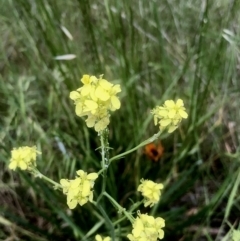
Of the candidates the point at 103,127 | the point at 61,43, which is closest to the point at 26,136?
the point at 61,43

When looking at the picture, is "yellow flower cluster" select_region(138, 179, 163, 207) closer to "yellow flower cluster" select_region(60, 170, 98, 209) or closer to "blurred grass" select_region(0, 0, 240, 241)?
"yellow flower cluster" select_region(60, 170, 98, 209)

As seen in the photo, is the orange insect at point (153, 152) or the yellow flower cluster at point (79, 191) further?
the orange insect at point (153, 152)

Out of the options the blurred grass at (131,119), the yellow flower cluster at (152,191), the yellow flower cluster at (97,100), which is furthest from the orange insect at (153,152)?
the yellow flower cluster at (97,100)

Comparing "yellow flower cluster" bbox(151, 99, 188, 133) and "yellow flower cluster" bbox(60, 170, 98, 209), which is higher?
"yellow flower cluster" bbox(151, 99, 188, 133)

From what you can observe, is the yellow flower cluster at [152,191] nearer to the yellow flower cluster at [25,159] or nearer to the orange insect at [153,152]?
the yellow flower cluster at [25,159]

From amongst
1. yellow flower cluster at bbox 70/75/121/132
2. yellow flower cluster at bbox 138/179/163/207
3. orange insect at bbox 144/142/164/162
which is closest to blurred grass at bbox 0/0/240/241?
orange insect at bbox 144/142/164/162

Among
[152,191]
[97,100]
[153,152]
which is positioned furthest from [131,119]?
[97,100]
